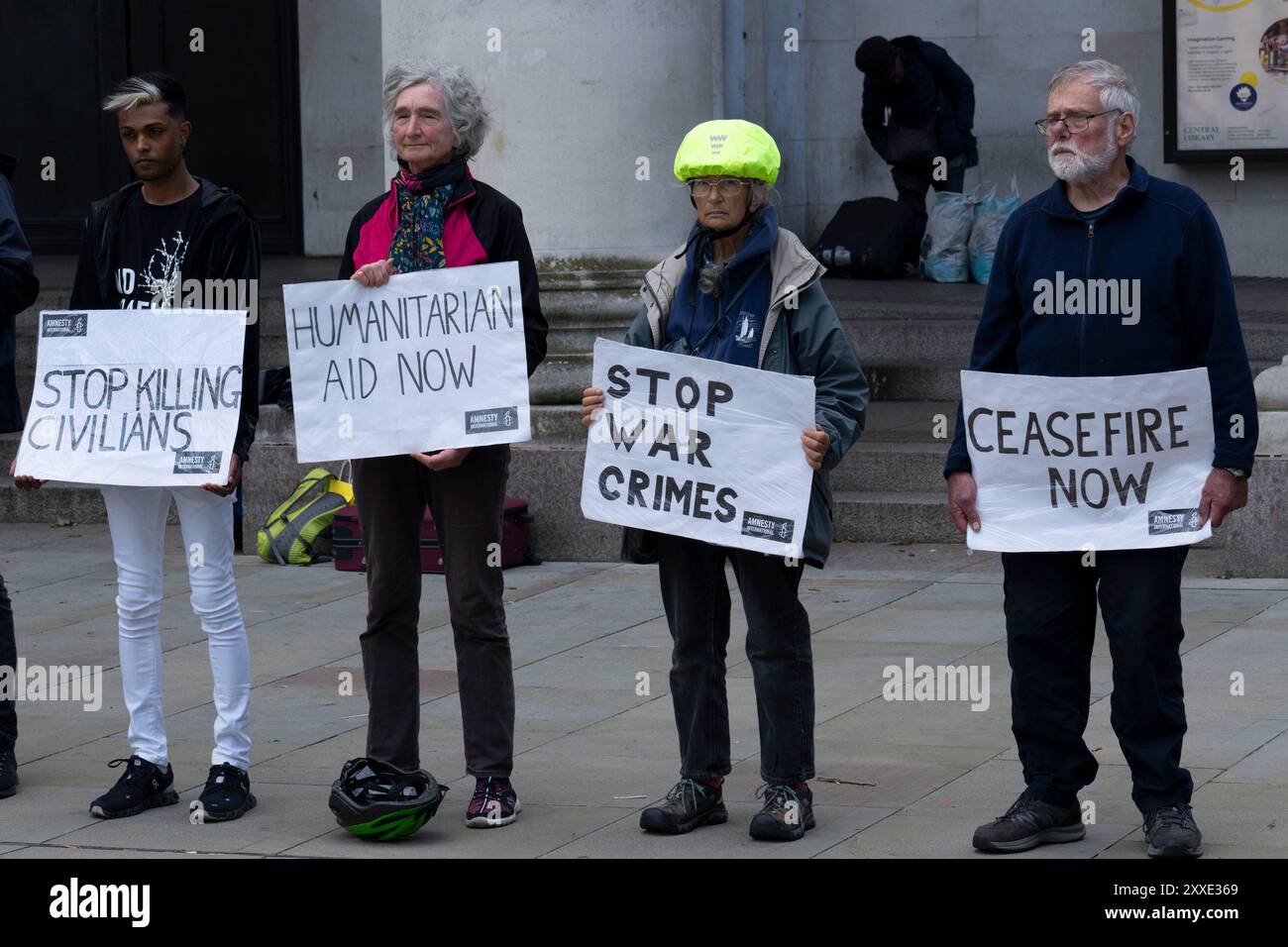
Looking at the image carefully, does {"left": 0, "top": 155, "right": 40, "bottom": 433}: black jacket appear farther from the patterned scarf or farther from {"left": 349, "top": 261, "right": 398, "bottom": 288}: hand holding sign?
the patterned scarf

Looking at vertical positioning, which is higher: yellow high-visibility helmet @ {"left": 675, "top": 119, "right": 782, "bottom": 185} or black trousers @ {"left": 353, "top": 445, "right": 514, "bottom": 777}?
yellow high-visibility helmet @ {"left": 675, "top": 119, "right": 782, "bottom": 185}

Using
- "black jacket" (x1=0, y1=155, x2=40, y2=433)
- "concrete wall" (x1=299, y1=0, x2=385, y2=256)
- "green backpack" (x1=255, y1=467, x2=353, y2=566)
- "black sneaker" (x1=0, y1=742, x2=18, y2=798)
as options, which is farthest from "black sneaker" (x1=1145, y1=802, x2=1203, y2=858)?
"concrete wall" (x1=299, y1=0, x2=385, y2=256)

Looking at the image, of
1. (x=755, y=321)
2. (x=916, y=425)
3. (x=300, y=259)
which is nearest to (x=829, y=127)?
(x=300, y=259)

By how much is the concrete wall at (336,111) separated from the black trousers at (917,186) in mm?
4177

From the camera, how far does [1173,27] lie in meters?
14.5

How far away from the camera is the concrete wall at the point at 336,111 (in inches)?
631

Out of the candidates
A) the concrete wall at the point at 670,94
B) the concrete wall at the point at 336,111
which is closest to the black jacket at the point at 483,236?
the concrete wall at the point at 670,94

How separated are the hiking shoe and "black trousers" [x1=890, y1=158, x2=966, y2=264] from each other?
955cm

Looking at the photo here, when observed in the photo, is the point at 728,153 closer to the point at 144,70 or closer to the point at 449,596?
the point at 449,596

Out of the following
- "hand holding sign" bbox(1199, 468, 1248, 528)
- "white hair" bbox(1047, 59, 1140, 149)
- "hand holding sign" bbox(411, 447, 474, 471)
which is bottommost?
"hand holding sign" bbox(1199, 468, 1248, 528)

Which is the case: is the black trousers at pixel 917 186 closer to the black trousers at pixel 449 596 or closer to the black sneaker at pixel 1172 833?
the black trousers at pixel 449 596

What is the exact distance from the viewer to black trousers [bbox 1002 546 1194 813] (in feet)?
17.3

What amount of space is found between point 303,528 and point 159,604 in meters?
4.28
